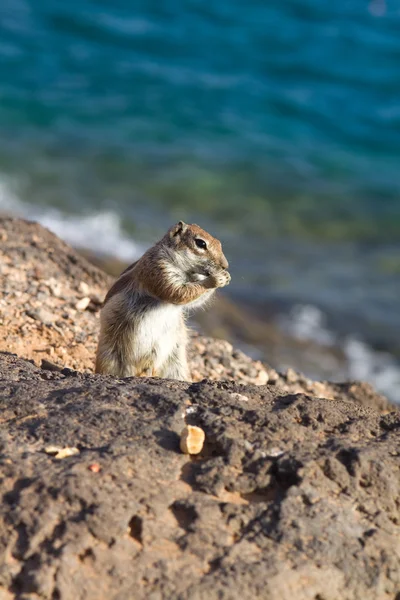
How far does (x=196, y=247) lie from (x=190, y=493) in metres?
2.52

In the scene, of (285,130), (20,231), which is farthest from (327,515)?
(285,130)

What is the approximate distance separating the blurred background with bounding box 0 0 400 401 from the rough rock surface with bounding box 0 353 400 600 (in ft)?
18.5

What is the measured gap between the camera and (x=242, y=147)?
589 inches

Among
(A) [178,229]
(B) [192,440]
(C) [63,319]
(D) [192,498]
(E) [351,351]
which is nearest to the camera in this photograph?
(D) [192,498]

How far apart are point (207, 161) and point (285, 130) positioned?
6.26 ft

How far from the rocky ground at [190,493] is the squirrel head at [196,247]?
1552 mm

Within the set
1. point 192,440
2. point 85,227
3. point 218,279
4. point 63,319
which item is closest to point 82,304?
point 63,319

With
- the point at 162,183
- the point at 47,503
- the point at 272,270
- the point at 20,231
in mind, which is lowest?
the point at 47,503

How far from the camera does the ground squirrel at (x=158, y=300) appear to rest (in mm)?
5324

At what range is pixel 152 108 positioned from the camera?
1595 cm

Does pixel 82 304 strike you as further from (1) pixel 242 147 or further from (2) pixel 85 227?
(1) pixel 242 147

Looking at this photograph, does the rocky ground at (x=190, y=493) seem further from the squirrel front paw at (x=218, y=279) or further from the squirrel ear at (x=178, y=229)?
the squirrel ear at (x=178, y=229)

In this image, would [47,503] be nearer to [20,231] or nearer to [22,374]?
[22,374]

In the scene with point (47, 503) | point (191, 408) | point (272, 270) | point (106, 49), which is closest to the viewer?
point (47, 503)
